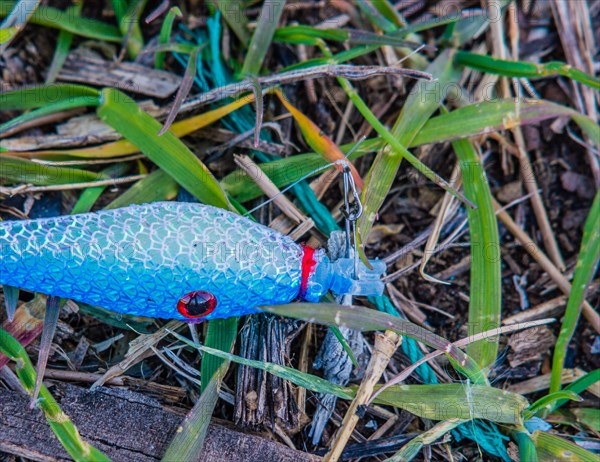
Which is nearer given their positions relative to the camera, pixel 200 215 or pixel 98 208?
pixel 200 215

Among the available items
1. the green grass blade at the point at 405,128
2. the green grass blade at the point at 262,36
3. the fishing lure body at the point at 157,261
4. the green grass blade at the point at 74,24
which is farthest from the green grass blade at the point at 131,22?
the green grass blade at the point at 405,128

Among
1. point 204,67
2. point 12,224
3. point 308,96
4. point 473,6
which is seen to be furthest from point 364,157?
point 12,224

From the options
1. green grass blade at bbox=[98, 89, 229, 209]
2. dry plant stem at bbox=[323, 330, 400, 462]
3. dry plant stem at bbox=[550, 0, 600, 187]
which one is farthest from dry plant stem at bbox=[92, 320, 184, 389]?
dry plant stem at bbox=[550, 0, 600, 187]

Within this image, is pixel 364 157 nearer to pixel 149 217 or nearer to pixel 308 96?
pixel 308 96

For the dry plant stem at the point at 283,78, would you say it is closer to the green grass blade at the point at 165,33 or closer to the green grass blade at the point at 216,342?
the green grass blade at the point at 165,33

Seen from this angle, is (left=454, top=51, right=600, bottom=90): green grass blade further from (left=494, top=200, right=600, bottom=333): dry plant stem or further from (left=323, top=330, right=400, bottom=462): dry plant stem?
(left=323, top=330, right=400, bottom=462): dry plant stem

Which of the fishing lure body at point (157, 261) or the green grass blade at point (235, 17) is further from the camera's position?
the green grass blade at point (235, 17)
